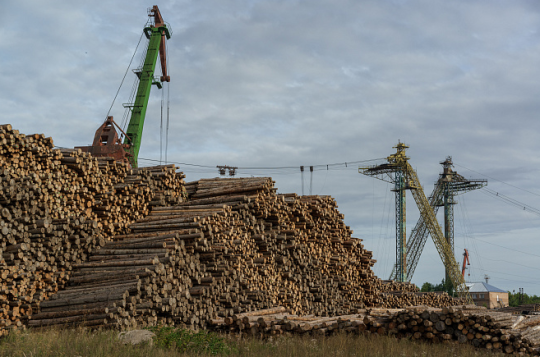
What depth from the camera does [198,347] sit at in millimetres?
9594

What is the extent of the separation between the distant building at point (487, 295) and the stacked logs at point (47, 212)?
45159 mm

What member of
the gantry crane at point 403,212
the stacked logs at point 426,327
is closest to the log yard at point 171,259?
the stacked logs at point 426,327

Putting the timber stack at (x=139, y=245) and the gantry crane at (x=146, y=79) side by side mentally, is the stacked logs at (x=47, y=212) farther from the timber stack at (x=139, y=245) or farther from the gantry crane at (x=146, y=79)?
the gantry crane at (x=146, y=79)

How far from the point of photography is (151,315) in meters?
11.7

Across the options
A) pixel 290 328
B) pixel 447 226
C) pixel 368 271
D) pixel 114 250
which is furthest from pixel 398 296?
pixel 447 226

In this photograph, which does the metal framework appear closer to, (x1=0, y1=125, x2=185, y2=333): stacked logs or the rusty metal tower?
the rusty metal tower

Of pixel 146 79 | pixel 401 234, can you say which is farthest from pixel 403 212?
pixel 146 79

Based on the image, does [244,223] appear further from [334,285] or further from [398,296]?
[398,296]

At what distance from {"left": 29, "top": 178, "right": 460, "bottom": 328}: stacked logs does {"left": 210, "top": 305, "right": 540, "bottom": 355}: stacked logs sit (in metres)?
1.36

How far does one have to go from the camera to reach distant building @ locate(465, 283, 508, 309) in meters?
52.5

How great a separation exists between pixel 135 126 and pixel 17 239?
1906 centimetres

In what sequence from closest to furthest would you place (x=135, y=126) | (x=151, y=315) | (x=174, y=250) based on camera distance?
1. (x=151, y=315)
2. (x=174, y=250)
3. (x=135, y=126)

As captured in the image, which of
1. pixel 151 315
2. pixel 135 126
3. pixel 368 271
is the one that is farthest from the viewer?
pixel 135 126

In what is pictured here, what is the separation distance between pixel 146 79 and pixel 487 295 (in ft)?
142
